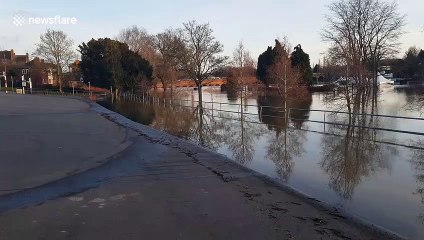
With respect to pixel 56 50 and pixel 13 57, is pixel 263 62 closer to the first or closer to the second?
pixel 56 50

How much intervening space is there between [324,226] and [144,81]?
187 feet

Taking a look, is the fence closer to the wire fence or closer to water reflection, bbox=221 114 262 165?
the wire fence

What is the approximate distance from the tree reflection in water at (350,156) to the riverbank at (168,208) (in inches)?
70.8

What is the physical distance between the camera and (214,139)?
19.0 metres

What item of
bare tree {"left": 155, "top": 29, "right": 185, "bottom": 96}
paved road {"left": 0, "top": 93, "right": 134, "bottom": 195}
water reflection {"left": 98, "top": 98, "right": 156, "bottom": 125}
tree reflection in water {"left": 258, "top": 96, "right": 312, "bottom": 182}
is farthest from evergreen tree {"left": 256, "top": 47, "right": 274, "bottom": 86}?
paved road {"left": 0, "top": 93, "right": 134, "bottom": 195}

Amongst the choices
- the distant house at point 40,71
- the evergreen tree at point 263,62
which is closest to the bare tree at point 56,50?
the distant house at point 40,71

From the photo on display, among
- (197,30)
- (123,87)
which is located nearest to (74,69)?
(123,87)

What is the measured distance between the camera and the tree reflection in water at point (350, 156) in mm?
10068

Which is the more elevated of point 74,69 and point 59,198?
point 74,69

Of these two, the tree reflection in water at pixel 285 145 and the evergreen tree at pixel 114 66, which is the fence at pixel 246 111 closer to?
the tree reflection in water at pixel 285 145

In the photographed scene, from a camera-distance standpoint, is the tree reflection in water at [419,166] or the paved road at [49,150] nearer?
the tree reflection in water at [419,166]

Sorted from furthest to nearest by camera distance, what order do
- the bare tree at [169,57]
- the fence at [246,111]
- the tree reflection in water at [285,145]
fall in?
1. the bare tree at [169,57]
2. the fence at [246,111]
3. the tree reflection in water at [285,145]

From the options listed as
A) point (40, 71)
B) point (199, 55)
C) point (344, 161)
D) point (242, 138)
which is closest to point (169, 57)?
point (199, 55)

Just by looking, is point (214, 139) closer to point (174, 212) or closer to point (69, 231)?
point (174, 212)
